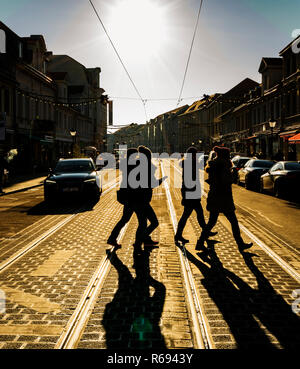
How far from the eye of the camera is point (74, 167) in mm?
14047

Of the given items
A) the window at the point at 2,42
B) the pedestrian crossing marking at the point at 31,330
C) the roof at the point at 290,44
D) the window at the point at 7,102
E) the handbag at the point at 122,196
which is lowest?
the pedestrian crossing marking at the point at 31,330

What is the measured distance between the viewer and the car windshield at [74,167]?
13797 mm

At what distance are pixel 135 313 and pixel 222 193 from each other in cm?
310

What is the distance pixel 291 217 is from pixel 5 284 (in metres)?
7.44

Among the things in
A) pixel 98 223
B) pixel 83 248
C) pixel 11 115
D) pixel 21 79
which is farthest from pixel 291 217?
pixel 21 79

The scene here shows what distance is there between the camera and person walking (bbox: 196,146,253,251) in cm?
617

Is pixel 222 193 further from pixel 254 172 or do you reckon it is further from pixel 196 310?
pixel 254 172

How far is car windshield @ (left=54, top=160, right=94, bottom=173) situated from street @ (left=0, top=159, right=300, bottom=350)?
583cm

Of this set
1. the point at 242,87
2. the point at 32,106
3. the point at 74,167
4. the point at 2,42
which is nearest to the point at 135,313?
the point at 74,167

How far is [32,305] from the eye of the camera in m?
3.92

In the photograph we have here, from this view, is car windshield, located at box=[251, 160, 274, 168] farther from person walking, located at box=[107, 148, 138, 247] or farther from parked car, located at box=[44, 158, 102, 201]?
person walking, located at box=[107, 148, 138, 247]

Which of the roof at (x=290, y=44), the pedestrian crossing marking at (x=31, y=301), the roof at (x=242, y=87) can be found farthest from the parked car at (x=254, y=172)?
the roof at (x=242, y=87)

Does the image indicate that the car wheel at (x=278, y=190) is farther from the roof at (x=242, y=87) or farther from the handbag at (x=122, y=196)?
the roof at (x=242, y=87)
